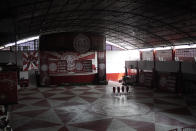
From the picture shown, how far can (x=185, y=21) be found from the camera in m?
18.8

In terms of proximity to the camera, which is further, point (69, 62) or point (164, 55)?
point (164, 55)

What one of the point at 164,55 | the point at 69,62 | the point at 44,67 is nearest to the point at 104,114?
the point at 69,62

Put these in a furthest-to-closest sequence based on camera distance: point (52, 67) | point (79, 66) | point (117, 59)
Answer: point (117, 59)
point (79, 66)
point (52, 67)

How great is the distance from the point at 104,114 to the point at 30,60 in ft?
65.8

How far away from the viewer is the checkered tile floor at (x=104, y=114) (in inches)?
442

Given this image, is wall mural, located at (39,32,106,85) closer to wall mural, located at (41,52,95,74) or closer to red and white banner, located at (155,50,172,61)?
wall mural, located at (41,52,95,74)

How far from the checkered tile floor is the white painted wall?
66.3ft

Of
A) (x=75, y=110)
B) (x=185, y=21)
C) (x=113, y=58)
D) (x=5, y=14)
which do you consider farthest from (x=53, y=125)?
(x=113, y=58)

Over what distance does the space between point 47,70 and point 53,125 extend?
53.7 feet

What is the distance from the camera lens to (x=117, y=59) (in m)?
39.2

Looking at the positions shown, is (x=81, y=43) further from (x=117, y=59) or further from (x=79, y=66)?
(x=117, y=59)

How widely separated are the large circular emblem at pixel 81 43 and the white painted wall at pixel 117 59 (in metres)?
11.7

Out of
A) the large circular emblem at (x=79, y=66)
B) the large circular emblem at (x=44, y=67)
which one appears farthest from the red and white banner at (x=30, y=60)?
the large circular emblem at (x=79, y=66)

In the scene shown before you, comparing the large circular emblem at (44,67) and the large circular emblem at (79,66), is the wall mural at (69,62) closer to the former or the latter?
the large circular emblem at (79,66)
